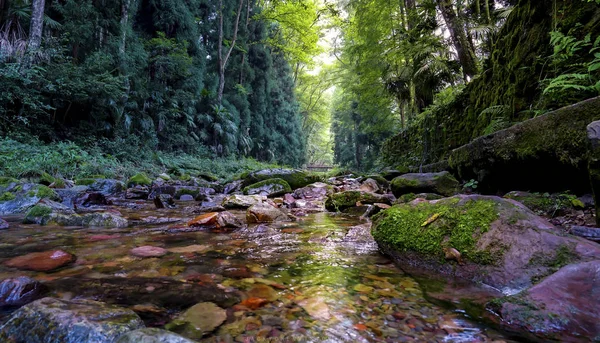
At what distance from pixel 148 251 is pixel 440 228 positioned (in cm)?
215

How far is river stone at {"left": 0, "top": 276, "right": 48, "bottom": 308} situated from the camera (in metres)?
1.30

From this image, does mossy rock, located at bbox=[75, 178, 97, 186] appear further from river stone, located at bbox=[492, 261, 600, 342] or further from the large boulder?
river stone, located at bbox=[492, 261, 600, 342]

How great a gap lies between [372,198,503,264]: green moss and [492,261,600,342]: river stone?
14.4 inches

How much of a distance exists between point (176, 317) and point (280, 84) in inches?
1102

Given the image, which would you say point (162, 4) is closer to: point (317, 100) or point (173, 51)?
point (173, 51)

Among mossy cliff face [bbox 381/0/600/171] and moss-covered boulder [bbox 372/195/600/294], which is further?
mossy cliff face [bbox 381/0/600/171]

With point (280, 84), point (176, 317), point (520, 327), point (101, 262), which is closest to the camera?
point (520, 327)

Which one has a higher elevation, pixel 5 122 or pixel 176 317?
pixel 5 122

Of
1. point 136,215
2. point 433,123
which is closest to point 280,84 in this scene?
point 433,123

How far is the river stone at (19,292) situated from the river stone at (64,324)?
0.30m

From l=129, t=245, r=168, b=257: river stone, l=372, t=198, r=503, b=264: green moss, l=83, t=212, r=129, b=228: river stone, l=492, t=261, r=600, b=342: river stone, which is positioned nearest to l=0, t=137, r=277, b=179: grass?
l=83, t=212, r=129, b=228: river stone

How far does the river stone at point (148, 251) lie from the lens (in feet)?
7.25

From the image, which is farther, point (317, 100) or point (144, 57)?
point (317, 100)

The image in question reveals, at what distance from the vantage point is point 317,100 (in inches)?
1534
